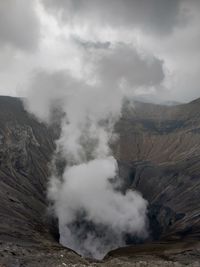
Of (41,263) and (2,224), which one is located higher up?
(2,224)

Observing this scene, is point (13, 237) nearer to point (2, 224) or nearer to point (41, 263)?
point (2, 224)

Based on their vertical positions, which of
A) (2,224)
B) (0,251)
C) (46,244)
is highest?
(2,224)

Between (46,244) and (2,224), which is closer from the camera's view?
(46,244)

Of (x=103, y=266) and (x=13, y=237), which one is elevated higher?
(x=13, y=237)

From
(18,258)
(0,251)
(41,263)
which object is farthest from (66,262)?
(0,251)

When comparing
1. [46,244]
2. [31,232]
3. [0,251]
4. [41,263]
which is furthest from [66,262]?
[31,232]

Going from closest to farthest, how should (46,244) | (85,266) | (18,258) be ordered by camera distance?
(85,266) < (18,258) < (46,244)

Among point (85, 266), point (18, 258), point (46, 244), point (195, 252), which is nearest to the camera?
point (85, 266)

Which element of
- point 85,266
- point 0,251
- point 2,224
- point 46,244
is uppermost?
point 2,224

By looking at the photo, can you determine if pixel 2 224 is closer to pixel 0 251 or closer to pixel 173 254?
pixel 0 251
